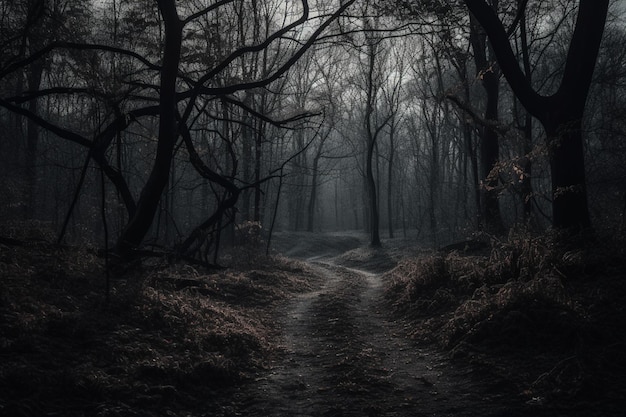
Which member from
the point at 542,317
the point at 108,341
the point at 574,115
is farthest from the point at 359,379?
the point at 574,115

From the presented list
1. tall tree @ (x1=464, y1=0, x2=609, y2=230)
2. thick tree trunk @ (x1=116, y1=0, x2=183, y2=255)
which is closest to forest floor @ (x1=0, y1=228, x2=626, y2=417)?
thick tree trunk @ (x1=116, y1=0, x2=183, y2=255)

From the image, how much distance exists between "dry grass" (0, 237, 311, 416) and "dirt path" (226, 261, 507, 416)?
0.44 meters

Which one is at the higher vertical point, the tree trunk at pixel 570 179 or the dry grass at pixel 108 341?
the tree trunk at pixel 570 179

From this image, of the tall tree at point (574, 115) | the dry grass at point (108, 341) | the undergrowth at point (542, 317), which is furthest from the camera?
the tall tree at point (574, 115)

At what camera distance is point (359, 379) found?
5160 mm

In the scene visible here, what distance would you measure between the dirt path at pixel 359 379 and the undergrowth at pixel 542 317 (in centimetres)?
41

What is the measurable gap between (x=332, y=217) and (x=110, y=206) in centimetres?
6161

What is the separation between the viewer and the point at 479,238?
564 inches

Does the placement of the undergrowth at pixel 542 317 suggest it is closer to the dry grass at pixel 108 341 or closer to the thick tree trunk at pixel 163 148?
the dry grass at pixel 108 341

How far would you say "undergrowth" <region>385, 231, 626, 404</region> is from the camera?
4.38m

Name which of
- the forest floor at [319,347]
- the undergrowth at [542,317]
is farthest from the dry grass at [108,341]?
the undergrowth at [542,317]

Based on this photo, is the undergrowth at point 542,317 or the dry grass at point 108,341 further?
the undergrowth at point 542,317

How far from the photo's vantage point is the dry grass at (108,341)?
13.5 ft

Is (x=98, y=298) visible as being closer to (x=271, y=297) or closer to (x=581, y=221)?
(x=271, y=297)
